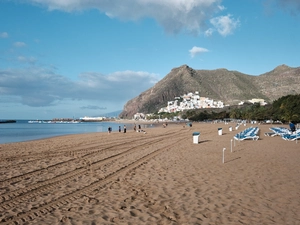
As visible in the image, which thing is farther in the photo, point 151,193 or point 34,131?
point 34,131

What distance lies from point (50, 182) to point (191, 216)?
18.3 feet

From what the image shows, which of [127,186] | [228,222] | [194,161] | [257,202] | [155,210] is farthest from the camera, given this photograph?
[194,161]

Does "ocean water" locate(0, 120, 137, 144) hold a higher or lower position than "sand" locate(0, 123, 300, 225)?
lower

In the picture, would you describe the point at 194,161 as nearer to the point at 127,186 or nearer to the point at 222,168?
the point at 222,168

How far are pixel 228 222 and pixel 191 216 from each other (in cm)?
83

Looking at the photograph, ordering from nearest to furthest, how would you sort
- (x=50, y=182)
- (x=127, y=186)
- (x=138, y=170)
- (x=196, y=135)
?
(x=127, y=186) < (x=50, y=182) < (x=138, y=170) < (x=196, y=135)

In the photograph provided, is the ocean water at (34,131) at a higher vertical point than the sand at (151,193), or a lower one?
lower

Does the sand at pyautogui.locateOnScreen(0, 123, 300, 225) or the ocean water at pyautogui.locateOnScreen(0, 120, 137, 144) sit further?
the ocean water at pyautogui.locateOnScreen(0, 120, 137, 144)

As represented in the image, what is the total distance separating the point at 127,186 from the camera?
8.68m

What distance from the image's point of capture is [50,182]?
9281 millimetres

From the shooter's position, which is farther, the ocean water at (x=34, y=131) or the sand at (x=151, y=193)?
the ocean water at (x=34, y=131)

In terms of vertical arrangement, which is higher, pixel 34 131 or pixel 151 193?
pixel 151 193

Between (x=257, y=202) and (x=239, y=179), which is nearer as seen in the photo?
(x=257, y=202)

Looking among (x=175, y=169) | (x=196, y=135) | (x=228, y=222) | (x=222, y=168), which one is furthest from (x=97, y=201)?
(x=196, y=135)
